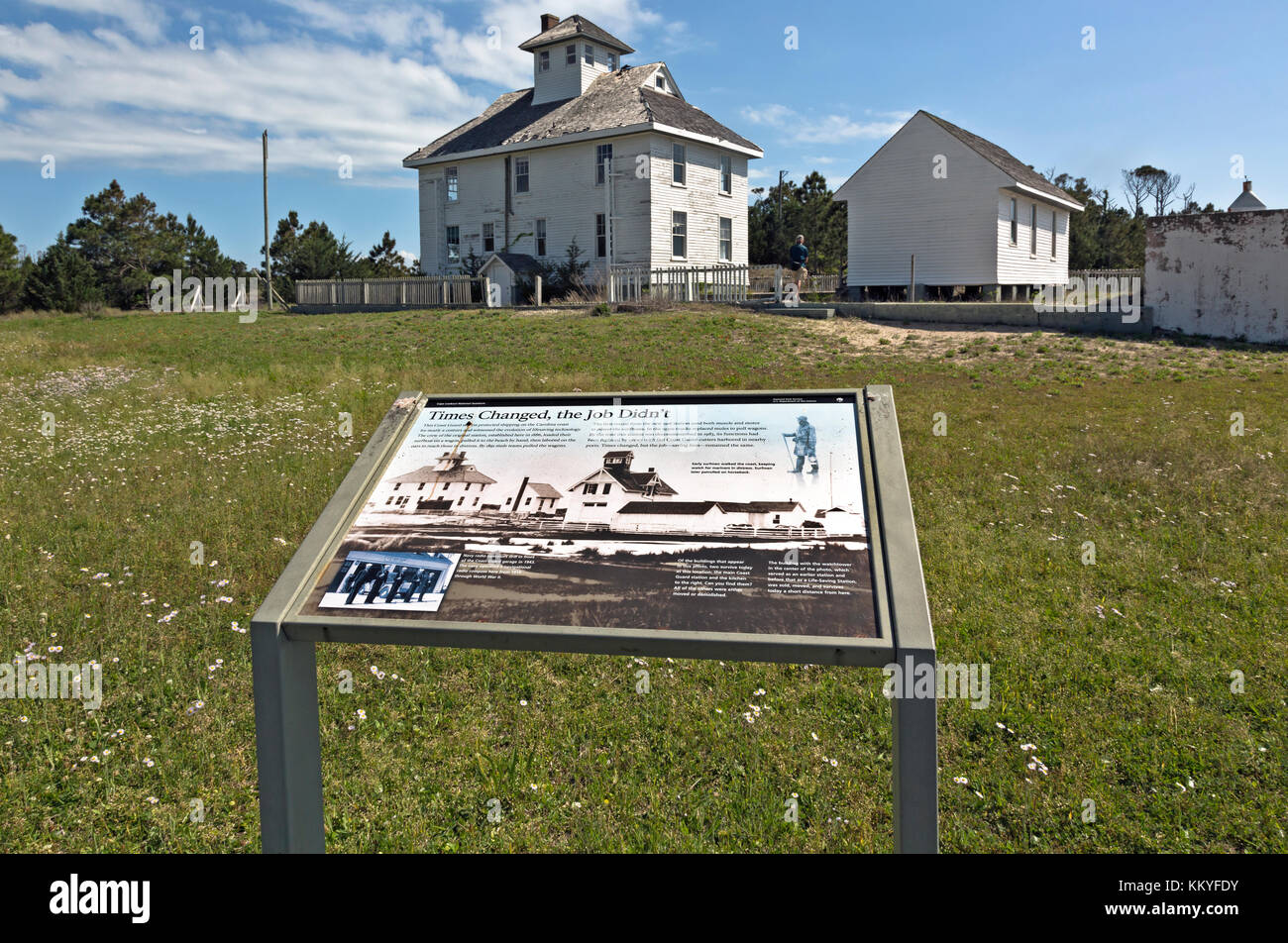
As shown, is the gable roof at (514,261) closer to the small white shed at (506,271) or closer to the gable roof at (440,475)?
the small white shed at (506,271)

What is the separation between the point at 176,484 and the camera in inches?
371

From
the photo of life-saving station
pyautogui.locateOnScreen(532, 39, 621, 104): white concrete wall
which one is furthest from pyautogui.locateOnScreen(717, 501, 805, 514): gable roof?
pyautogui.locateOnScreen(532, 39, 621, 104): white concrete wall

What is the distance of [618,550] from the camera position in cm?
349

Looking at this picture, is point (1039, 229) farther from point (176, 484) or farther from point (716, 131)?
point (176, 484)

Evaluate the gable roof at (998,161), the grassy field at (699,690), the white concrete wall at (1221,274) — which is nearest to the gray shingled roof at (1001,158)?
the gable roof at (998,161)

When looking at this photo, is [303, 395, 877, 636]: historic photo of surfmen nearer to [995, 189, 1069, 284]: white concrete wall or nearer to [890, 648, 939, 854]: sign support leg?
[890, 648, 939, 854]: sign support leg

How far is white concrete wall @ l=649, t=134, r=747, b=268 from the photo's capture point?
34.5 meters

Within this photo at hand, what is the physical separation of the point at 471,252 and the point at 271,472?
99.9ft

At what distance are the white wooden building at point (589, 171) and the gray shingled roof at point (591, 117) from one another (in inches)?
3.2

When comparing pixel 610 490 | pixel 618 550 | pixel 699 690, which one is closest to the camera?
pixel 618 550

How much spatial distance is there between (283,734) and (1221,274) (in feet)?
84.8

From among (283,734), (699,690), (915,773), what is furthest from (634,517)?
(699,690)

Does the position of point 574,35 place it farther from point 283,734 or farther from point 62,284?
point 283,734

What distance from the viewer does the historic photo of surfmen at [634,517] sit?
3.27 m
